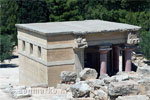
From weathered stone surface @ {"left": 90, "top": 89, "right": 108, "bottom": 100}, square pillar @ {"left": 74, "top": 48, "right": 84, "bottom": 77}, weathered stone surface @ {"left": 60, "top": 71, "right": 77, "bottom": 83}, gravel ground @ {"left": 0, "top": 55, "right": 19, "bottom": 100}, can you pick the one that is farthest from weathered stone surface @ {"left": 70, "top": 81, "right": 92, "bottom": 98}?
gravel ground @ {"left": 0, "top": 55, "right": 19, "bottom": 100}

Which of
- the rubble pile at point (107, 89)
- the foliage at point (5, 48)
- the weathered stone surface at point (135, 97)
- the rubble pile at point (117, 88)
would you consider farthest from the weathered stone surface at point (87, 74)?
the foliage at point (5, 48)

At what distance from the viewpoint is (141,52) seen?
139 feet

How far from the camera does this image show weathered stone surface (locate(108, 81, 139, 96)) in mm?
20297

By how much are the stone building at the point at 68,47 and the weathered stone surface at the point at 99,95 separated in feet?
18.7

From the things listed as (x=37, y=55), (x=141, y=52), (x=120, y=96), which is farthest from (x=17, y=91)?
(x=141, y=52)

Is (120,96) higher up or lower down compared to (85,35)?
lower down

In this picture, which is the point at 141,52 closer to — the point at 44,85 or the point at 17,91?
the point at 44,85

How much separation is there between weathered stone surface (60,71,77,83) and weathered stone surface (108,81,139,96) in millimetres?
6267

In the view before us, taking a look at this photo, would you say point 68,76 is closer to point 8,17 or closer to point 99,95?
point 99,95

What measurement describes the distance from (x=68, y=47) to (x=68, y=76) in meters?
1.95

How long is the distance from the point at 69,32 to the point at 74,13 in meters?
21.9

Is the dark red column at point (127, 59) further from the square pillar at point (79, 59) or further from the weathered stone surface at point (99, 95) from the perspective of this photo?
the weathered stone surface at point (99, 95)

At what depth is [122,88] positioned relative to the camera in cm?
2033

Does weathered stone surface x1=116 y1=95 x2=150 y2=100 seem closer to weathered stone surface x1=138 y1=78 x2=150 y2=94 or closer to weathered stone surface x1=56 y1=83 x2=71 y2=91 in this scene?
weathered stone surface x1=138 y1=78 x2=150 y2=94
